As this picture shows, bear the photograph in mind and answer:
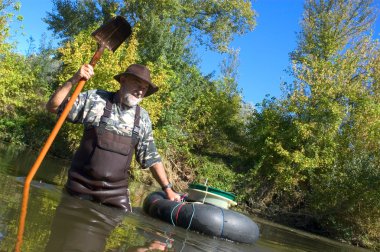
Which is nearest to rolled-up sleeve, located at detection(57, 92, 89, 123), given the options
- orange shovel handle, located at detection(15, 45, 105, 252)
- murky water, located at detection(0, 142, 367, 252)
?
orange shovel handle, located at detection(15, 45, 105, 252)

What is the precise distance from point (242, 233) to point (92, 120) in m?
2.71

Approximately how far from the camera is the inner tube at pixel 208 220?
6336 millimetres

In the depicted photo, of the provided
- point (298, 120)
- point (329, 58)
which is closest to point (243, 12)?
point (329, 58)

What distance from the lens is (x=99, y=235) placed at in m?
3.58

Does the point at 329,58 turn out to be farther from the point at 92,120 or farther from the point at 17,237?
the point at 17,237

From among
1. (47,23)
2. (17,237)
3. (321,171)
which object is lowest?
(17,237)

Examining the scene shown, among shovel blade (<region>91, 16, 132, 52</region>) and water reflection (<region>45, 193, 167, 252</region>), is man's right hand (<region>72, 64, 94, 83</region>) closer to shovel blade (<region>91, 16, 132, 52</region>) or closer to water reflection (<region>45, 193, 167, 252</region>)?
shovel blade (<region>91, 16, 132, 52</region>)

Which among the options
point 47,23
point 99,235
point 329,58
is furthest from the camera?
point 47,23

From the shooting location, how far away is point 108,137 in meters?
5.17

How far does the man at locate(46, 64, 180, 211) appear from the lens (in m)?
5.16

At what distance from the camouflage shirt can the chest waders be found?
0.19 feet

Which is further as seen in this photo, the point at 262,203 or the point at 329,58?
the point at 329,58

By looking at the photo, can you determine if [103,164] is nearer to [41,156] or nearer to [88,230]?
[41,156]

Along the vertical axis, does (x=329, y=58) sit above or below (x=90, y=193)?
above
